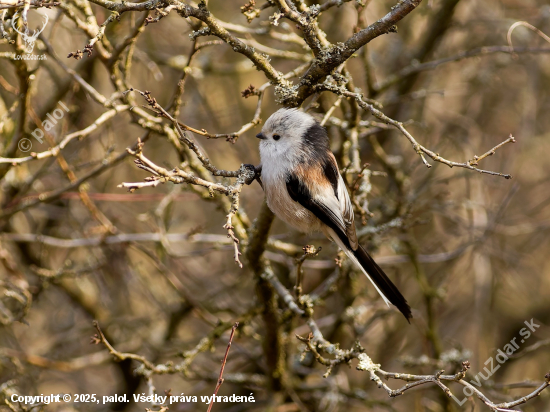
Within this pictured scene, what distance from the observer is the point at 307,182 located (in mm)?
2689

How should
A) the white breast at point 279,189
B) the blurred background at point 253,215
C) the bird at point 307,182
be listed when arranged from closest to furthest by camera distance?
the white breast at point 279,189, the bird at point 307,182, the blurred background at point 253,215

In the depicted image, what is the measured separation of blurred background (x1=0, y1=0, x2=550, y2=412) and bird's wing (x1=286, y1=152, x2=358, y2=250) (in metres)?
0.10

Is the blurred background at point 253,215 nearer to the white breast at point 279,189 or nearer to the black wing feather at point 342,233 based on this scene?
the black wing feather at point 342,233

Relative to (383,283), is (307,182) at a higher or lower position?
higher

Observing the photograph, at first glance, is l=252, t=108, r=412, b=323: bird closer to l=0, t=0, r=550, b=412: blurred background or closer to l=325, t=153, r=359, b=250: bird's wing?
l=325, t=153, r=359, b=250: bird's wing

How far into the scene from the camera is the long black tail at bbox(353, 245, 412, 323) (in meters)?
2.81

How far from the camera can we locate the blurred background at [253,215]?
318cm

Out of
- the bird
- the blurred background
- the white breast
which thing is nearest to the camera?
the white breast

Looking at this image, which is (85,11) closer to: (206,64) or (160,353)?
(206,64)

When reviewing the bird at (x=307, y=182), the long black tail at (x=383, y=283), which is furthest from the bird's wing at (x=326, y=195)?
the long black tail at (x=383, y=283)

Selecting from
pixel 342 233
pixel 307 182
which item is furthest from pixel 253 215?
pixel 307 182

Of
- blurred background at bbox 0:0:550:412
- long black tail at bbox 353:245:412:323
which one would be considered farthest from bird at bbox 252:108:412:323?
blurred background at bbox 0:0:550:412

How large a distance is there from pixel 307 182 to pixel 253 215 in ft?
8.85

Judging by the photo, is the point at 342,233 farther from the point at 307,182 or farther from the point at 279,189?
the point at 279,189
